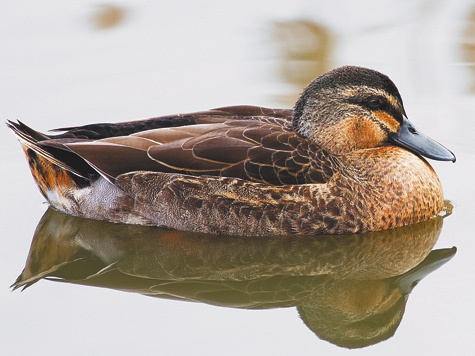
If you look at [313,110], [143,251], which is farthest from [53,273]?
[313,110]

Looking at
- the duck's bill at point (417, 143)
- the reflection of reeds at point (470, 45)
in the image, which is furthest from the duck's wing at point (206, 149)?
the reflection of reeds at point (470, 45)

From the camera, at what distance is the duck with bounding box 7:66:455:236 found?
28.7 feet

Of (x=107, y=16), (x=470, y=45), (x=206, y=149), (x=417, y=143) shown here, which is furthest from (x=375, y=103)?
(x=107, y=16)

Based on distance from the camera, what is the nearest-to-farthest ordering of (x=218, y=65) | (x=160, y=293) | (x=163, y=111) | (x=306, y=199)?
(x=160, y=293) < (x=306, y=199) < (x=163, y=111) < (x=218, y=65)

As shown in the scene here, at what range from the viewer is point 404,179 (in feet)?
29.9

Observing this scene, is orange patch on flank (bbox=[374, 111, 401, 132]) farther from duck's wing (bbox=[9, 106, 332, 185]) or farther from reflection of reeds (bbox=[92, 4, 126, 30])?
reflection of reeds (bbox=[92, 4, 126, 30])

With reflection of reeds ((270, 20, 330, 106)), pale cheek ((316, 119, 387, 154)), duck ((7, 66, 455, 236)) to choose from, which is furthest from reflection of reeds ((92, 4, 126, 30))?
pale cheek ((316, 119, 387, 154))

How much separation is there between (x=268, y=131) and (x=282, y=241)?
3.30 feet

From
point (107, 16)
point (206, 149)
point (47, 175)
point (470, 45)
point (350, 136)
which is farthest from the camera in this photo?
point (107, 16)

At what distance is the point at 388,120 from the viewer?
29.8 feet

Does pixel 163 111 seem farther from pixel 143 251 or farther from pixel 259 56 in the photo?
pixel 143 251

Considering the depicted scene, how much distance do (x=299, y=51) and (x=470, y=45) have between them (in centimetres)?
225

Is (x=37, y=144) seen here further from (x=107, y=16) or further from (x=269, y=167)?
(x=107, y=16)

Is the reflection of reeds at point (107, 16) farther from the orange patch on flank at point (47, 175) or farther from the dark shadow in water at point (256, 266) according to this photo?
the dark shadow in water at point (256, 266)
